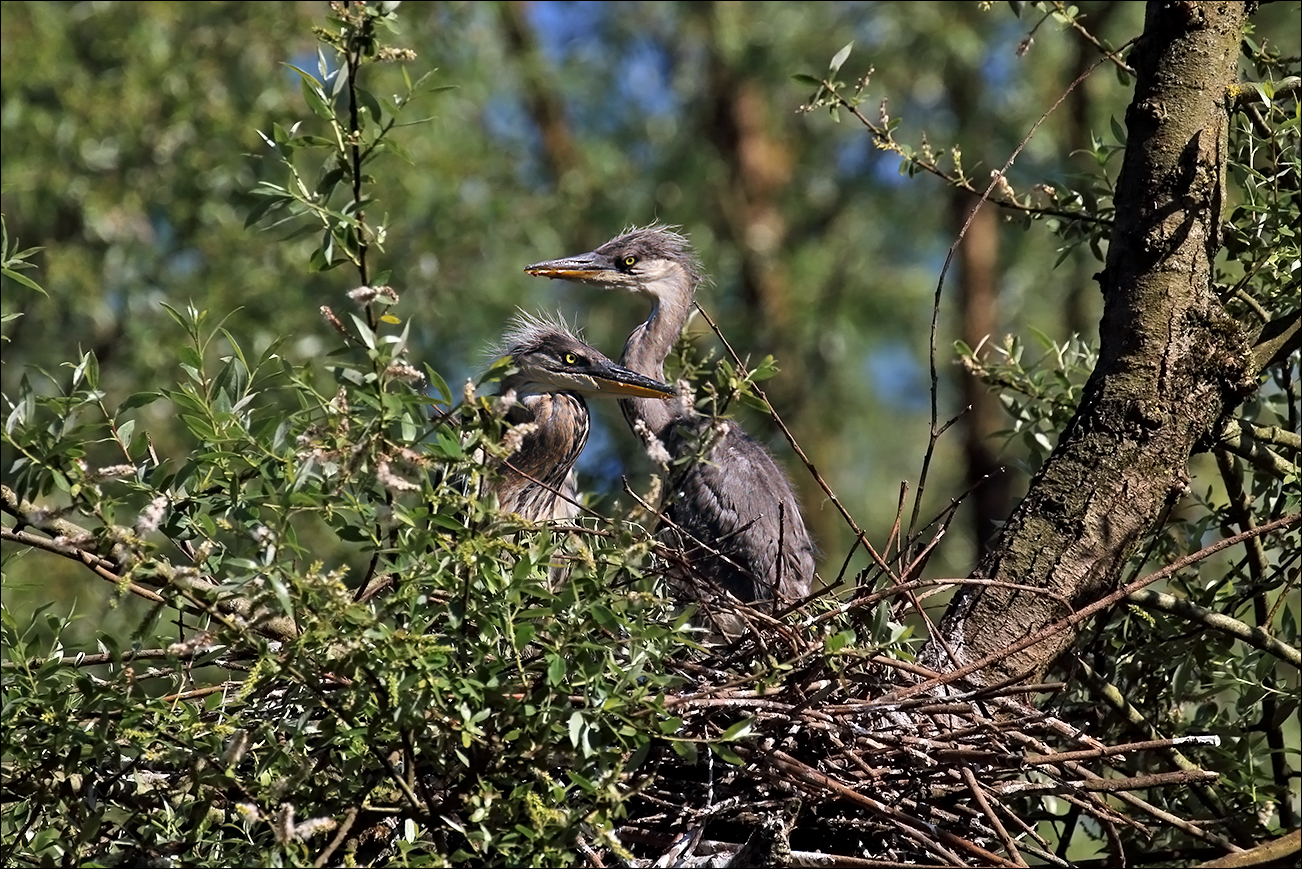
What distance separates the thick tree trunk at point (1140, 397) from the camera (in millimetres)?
2955

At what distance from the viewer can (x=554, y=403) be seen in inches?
186

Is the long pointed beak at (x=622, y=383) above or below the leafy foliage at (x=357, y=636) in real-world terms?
above

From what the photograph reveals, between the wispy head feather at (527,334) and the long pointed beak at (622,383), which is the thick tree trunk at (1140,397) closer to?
the long pointed beak at (622,383)

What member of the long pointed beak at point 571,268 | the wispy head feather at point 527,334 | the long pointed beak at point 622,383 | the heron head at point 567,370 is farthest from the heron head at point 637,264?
the long pointed beak at point 622,383

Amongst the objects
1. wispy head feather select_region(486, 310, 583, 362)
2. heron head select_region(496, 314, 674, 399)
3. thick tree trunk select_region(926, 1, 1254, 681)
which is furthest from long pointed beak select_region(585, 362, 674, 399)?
thick tree trunk select_region(926, 1, 1254, 681)

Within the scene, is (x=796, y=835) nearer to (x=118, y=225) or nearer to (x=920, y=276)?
(x=118, y=225)

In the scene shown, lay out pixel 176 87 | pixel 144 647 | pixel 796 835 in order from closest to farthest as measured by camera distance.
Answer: pixel 144 647, pixel 796 835, pixel 176 87

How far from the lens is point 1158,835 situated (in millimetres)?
3148

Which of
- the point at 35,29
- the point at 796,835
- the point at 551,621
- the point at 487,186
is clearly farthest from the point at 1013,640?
the point at 487,186

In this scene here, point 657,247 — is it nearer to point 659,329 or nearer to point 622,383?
point 659,329

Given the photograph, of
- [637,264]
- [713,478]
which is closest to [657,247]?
[637,264]

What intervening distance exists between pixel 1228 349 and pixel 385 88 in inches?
260

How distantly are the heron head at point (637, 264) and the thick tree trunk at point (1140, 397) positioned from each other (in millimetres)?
2741

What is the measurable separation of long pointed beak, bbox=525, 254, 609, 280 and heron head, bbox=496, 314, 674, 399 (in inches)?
17.7
